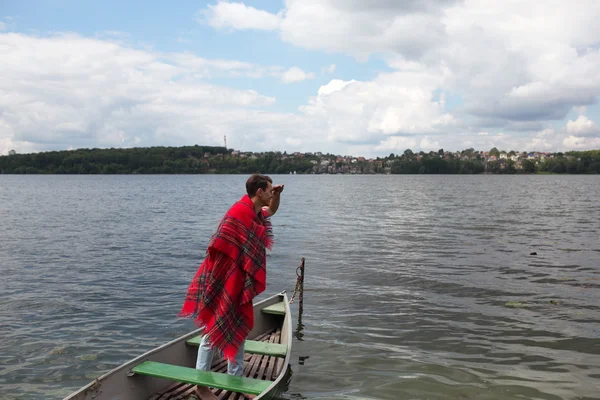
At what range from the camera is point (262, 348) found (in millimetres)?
8344

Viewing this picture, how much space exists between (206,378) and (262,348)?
5.94 feet

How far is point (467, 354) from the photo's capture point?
10242mm

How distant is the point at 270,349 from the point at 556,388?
5.12 metres

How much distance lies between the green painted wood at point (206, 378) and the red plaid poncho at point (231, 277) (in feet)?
1.15

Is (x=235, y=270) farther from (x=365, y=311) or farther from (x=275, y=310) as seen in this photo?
(x=365, y=311)

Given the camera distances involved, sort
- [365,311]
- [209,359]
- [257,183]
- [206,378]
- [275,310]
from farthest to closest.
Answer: [365,311], [275,310], [209,359], [206,378], [257,183]

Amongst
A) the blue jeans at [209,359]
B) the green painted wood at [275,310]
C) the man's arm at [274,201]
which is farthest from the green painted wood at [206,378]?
the green painted wood at [275,310]

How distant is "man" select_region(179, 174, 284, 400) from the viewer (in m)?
6.20

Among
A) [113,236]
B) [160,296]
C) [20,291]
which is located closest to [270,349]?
[160,296]

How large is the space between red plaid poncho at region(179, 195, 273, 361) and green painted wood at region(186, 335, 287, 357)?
165 centimetres

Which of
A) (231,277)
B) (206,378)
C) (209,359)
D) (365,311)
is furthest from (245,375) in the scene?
(365,311)

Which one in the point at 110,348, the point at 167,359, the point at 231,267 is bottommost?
the point at 110,348

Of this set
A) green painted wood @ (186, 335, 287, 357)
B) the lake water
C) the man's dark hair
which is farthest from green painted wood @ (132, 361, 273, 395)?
the man's dark hair

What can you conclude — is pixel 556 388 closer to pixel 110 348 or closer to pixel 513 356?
pixel 513 356
